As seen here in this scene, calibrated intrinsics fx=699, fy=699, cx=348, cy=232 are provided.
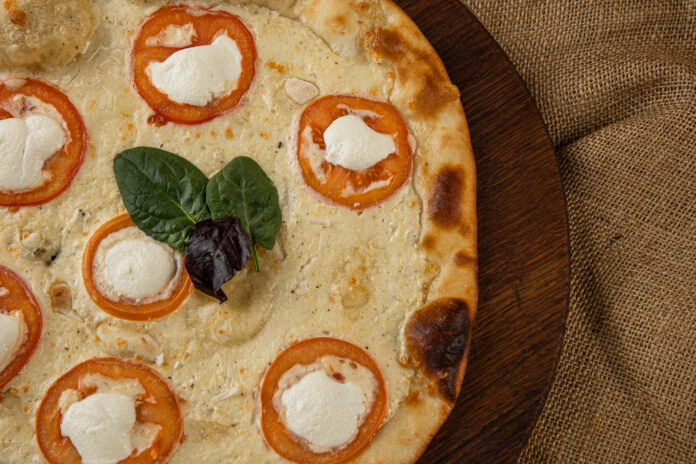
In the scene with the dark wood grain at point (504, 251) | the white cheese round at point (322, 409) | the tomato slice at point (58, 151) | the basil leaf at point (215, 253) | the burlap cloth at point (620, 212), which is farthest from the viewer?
the burlap cloth at point (620, 212)

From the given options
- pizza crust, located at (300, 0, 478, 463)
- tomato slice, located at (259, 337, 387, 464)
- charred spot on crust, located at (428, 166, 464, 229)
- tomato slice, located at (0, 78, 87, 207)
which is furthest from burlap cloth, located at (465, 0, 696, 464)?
tomato slice, located at (0, 78, 87, 207)

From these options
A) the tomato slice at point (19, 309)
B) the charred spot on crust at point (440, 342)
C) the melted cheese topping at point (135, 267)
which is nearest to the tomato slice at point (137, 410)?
the tomato slice at point (19, 309)

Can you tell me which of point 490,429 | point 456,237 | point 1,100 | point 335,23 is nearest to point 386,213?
point 456,237

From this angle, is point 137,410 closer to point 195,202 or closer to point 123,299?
point 123,299

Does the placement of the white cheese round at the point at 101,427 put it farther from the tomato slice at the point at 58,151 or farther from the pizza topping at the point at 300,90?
the pizza topping at the point at 300,90

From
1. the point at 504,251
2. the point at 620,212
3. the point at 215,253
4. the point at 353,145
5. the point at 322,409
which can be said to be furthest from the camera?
the point at 620,212

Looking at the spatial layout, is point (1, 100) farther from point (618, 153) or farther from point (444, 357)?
point (618, 153)

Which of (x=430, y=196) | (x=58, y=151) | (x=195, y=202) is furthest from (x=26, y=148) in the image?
(x=430, y=196)
